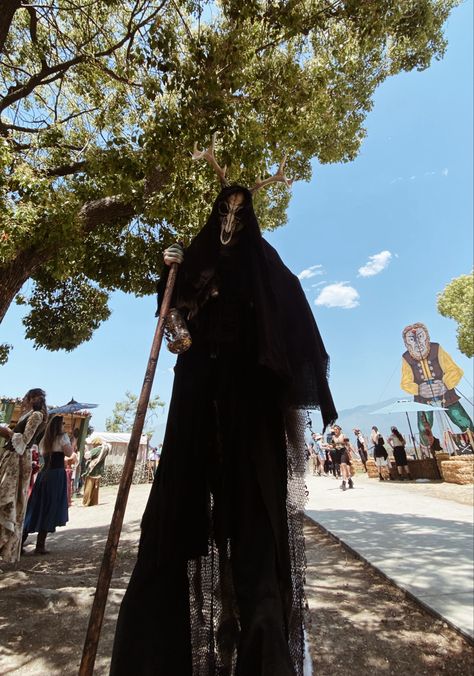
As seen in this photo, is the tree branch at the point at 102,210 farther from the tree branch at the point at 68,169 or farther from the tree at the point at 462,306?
the tree at the point at 462,306

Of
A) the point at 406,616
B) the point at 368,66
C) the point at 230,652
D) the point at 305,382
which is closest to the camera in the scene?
the point at 230,652

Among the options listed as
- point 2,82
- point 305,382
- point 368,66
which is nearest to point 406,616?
point 305,382

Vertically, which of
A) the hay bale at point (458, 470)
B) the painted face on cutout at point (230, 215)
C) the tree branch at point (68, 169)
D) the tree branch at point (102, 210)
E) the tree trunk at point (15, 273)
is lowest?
the hay bale at point (458, 470)

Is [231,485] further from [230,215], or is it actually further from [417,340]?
[417,340]

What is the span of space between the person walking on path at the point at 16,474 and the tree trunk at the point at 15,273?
116 centimetres

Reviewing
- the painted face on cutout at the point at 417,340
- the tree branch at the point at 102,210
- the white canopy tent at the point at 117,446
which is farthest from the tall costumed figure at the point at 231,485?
the white canopy tent at the point at 117,446

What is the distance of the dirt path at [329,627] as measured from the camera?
2297 mm

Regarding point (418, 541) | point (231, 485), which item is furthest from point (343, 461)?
point (231, 485)

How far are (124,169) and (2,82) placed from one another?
2984mm

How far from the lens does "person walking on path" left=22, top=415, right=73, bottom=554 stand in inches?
222

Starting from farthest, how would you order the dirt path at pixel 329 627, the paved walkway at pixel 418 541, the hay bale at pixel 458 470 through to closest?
the hay bale at pixel 458 470 → the paved walkway at pixel 418 541 → the dirt path at pixel 329 627

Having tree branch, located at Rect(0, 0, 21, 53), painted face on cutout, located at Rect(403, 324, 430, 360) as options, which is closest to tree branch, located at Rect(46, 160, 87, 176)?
tree branch, located at Rect(0, 0, 21, 53)

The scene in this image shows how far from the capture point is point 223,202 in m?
2.21

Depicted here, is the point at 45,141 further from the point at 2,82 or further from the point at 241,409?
the point at 241,409
